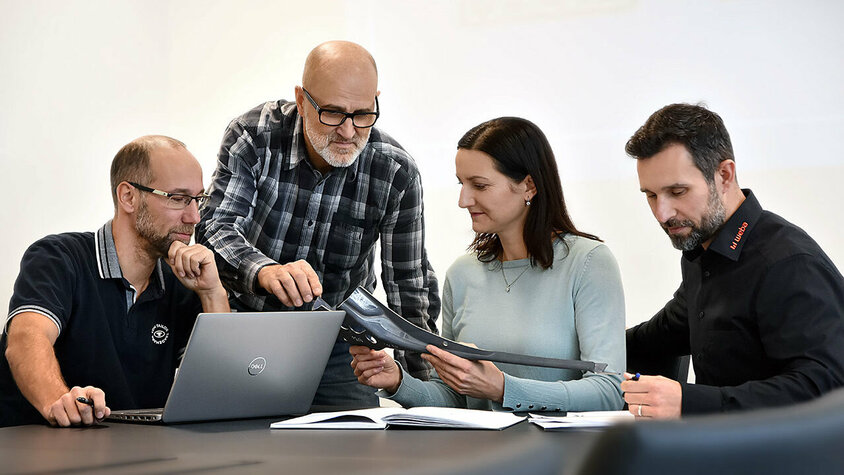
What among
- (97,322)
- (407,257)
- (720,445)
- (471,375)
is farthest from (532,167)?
(720,445)

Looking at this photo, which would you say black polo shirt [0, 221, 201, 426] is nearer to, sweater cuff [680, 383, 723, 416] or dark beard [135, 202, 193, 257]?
dark beard [135, 202, 193, 257]

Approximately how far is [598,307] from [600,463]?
1.52 meters

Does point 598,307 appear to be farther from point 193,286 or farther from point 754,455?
point 754,455

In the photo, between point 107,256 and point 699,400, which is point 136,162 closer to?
point 107,256

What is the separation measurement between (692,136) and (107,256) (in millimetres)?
1464

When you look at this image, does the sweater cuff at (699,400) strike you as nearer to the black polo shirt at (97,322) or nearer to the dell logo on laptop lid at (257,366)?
the dell logo on laptop lid at (257,366)

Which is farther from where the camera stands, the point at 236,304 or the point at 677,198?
the point at 236,304

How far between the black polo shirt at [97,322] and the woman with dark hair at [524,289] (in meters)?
0.58

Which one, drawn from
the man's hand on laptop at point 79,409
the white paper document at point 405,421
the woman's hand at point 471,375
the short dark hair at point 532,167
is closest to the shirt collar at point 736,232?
the short dark hair at point 532,167

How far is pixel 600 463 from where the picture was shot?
456 millimetres

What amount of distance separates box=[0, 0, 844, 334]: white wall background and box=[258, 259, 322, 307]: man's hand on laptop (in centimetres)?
181

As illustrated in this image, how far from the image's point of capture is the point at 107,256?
2064mm

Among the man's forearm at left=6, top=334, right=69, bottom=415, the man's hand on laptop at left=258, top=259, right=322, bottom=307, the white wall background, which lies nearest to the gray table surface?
the man's forearm at left=6, top=334, right=69, bottom=415

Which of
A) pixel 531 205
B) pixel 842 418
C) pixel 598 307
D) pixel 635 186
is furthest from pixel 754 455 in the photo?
pixel 635 186
